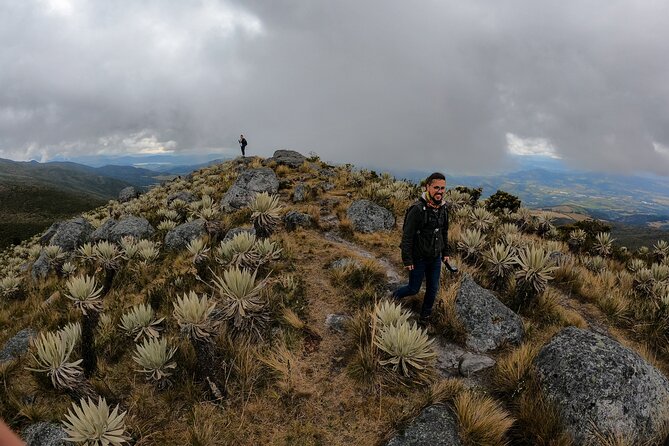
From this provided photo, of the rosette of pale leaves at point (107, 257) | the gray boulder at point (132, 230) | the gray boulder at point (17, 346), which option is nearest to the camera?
the gray boulder at point (17, 346)

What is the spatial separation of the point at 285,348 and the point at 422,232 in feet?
9.87

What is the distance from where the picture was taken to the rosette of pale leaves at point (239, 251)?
731 centimetres

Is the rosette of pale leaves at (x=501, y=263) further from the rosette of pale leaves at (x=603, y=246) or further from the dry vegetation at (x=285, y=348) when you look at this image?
the rosette of pale leaves at (x=603, y=246)

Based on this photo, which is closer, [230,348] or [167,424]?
[167,424]

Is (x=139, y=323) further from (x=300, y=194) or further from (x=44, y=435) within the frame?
(x=300, y=194)

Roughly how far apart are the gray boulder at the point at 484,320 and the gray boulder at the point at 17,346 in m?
8.48

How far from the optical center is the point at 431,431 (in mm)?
3928

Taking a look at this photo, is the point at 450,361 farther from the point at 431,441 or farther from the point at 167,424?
the point at 167,424

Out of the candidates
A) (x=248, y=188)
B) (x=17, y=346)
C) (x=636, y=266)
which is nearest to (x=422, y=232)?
(x=17, y=346)

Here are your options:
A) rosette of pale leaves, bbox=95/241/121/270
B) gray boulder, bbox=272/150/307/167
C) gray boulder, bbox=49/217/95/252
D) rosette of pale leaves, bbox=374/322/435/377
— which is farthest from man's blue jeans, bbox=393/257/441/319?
gray boulder, bbox=272/150/307/167

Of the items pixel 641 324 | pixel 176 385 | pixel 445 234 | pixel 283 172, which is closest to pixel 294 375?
pixel 176 385

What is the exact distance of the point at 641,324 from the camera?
682 centimetres

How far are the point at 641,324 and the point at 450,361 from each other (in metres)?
4.60

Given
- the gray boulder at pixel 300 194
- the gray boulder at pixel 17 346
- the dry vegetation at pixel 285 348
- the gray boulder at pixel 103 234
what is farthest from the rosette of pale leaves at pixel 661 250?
the gray boulder at pixel 103 234
